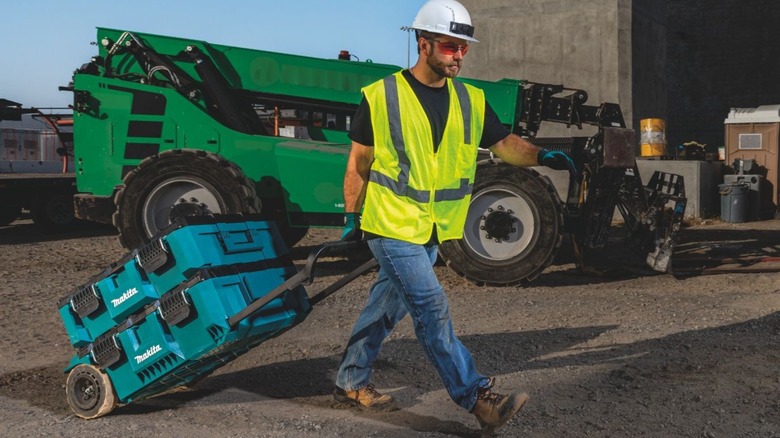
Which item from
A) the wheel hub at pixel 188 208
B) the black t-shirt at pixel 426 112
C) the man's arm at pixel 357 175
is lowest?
the wheel hub at pixel 188 208

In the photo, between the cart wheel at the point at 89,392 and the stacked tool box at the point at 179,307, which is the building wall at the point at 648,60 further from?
the cart wheel at the point at 89,392

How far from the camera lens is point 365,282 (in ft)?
27.2

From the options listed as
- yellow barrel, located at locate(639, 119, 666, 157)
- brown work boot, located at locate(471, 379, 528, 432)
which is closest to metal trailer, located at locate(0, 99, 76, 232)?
yellow barrel, located at locate(639, 119, 666, 157)

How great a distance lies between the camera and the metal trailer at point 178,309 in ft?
13.2

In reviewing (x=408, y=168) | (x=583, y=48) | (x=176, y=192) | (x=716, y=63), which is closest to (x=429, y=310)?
(x=408, y=168)

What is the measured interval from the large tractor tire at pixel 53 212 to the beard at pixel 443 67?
10.2 m

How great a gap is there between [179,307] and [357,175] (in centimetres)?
103

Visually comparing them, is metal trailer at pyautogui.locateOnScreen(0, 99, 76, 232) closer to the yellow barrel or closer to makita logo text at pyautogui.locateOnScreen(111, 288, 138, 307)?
makita logo text at pyautogui.locateOnScreen(111, 288, 138, 307)

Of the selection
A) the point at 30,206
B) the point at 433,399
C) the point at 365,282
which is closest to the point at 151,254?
the point at 433,399

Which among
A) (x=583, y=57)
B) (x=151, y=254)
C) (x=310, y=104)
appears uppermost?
(x=583, y=57)

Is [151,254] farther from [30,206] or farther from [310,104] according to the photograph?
[30,206]

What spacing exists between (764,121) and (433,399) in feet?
39.7

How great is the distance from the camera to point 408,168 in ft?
12.6

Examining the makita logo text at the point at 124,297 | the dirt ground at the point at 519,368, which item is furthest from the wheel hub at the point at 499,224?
the makita logo text at the point at 124,297
